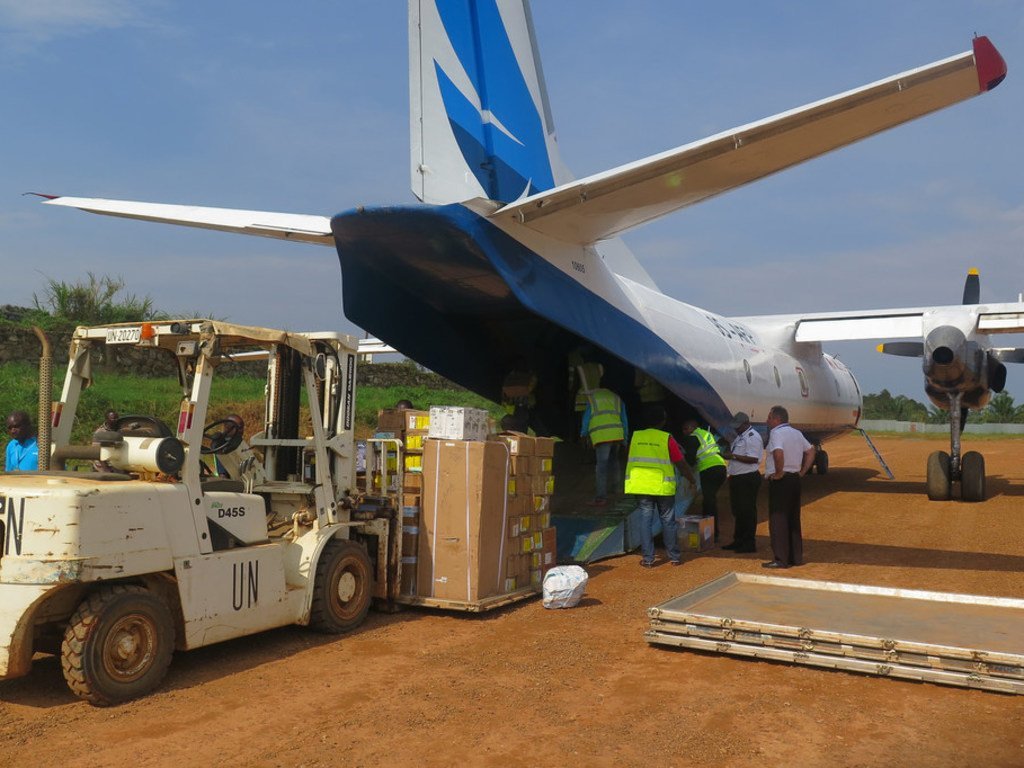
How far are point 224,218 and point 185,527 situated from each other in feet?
14.4

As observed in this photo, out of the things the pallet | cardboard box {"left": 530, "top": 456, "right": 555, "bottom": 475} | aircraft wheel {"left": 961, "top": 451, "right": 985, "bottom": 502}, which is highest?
cardboard box {"left": 530, "top": 456, "right": 555, "bottom": 475}

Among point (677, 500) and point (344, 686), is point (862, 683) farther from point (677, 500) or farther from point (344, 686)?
point (677, 500)

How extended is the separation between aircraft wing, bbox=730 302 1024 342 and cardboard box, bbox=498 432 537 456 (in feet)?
32.0

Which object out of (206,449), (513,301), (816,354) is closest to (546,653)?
(206,449)

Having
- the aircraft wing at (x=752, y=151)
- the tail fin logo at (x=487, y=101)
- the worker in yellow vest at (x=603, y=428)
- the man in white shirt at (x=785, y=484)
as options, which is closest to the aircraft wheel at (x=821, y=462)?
the worker in yellow vest at (x=603, y=428)

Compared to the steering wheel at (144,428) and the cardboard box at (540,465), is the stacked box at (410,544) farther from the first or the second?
the steering wheel at (144,428)

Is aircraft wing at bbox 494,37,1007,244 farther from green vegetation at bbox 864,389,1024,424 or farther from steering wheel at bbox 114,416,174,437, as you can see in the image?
green vegetation at bbox 864,389,1024,424

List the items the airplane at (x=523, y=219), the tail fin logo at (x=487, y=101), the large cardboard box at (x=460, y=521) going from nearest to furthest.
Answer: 1. the airplane at (x=523, y=219)
2. the large cardboard box at (x=460, y=521)
3. the tail fin logo at (x=487, y=101)

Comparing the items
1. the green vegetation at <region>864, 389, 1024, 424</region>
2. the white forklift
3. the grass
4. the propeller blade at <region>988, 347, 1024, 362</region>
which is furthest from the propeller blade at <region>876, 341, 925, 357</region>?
the green vegetation at <region>864, 389, 1024, 424</region>

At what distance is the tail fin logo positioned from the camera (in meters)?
8.56

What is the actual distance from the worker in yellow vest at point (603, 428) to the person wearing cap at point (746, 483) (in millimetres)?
1439

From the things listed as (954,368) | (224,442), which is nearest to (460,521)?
(224,442)

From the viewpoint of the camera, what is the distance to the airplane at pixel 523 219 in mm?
7078

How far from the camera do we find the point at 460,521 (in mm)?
7285
